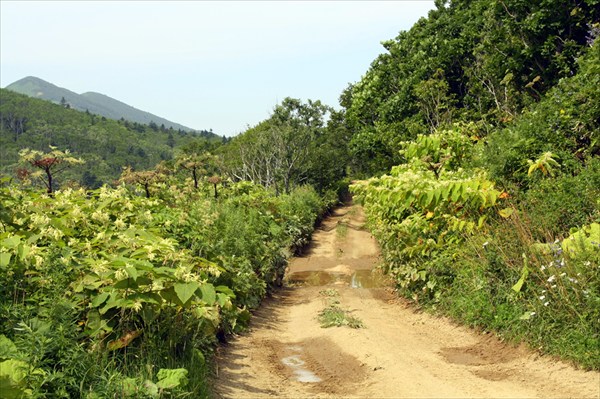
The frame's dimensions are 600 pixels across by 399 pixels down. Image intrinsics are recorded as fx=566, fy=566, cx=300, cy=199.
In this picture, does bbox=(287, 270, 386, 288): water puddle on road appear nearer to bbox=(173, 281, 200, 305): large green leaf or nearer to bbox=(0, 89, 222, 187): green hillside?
bbox=(173, 281, 200, 305): large green leaf

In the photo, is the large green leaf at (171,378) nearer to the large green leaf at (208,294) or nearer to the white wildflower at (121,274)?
the large green leaf at (208,294)

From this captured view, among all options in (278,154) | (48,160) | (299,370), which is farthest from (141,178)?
(278,154)

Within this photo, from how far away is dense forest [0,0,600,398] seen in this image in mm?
4477

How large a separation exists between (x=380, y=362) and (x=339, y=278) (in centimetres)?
1117

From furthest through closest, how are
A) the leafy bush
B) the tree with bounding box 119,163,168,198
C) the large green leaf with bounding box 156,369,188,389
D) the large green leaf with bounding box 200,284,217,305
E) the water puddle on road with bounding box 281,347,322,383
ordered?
the tree with bounding box 119,163,168,198 < the water puddle on road with bounding box 281,347,322,383 < the large green leaf with bounding box 200,284,217,305 < the large green leaf with bounding box 156,369,188,389 < the leafy bush

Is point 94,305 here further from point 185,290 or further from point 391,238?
point 391,238

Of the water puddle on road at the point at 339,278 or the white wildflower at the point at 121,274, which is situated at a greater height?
the white wildflower at the point at 121,274

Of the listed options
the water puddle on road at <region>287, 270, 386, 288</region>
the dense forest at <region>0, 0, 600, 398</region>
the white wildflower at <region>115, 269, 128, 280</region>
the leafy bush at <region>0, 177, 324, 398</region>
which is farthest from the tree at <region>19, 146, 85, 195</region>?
the water puddle on road at <region>287, 270, 386, 288</region>

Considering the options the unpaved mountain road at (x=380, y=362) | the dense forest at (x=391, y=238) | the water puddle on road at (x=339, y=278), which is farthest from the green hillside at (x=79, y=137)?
the unpaved mountain road at (x=380, y=362)

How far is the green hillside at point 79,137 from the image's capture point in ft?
403

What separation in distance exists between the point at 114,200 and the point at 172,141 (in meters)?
178

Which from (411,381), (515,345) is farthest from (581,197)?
(411,381)

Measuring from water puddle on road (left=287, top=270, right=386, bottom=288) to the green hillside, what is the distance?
91238 millimetres

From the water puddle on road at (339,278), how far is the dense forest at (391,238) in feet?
6.04
